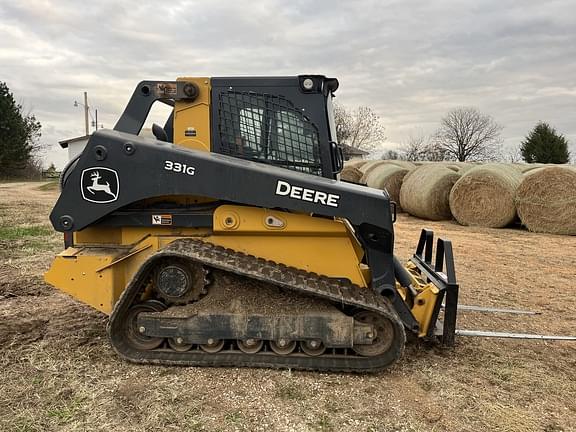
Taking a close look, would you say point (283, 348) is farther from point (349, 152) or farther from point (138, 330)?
point (349, 152)

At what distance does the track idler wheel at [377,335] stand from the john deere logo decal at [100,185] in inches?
79.7

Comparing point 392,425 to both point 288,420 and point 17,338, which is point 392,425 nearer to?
point 288,420

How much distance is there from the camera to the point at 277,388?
3539mm

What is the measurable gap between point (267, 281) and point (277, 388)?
2.40ft

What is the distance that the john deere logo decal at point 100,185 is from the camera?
3777 mm

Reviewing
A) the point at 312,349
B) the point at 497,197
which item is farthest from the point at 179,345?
the point at 497,197

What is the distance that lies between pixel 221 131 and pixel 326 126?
0.84 m

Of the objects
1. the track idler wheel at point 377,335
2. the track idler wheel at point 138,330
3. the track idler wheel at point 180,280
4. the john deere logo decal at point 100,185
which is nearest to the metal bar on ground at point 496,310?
the track idler wheel at point 377,335

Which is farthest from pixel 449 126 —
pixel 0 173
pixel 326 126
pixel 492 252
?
pixel 326 126

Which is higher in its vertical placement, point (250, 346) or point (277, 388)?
point (250, 346)

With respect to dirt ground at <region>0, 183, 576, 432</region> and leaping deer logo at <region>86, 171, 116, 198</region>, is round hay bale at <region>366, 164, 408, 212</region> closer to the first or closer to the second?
dirt ground at <region>0, 183, 576, 432</region>

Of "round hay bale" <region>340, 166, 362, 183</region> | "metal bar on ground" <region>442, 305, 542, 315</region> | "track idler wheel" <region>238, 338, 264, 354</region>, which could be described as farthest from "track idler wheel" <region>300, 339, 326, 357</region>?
"round hay bale" <region>340, 166, 362, 183</region>

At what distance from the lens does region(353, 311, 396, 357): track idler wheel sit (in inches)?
150

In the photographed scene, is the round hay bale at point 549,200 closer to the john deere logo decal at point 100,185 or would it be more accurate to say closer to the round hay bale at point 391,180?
the round hay bale at point 391,180
